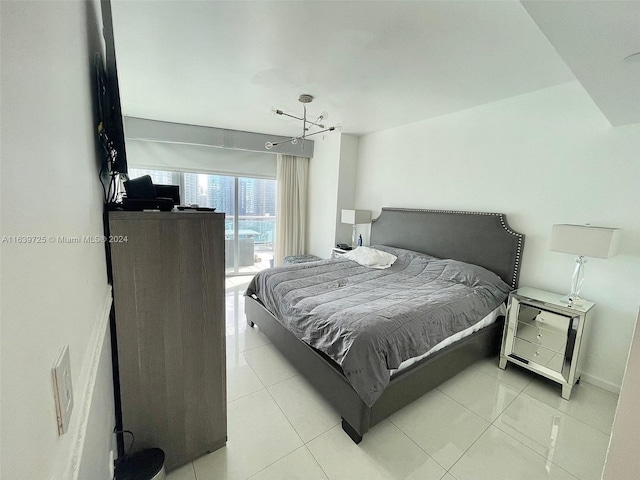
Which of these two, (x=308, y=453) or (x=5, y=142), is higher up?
(x=5, y=142)

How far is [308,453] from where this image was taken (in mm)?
1609

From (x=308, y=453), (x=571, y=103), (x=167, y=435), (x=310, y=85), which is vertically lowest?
(x=308, y=453)

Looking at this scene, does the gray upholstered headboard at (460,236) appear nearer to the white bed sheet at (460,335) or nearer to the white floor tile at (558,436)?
the white bed sheet at (460,335)

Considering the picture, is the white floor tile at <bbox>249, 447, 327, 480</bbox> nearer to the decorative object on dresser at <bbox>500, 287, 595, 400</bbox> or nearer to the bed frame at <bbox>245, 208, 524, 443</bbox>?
the bed frame at <bbox>245, 208, 524, 443</bbox>

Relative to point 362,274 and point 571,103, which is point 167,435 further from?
point 571,103

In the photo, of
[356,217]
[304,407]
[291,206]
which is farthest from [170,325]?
[291,206]

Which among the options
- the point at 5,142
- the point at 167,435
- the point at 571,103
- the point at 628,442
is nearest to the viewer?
the point at 5,142

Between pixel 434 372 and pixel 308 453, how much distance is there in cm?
A: 105

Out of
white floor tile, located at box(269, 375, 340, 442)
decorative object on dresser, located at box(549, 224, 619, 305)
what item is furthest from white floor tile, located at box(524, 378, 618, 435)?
white floor tile, located at box(269, 375, 340, 442)

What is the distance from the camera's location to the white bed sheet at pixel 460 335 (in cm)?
185

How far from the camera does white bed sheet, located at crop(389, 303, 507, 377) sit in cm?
185

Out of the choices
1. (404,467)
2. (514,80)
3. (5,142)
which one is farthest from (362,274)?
(5,142)

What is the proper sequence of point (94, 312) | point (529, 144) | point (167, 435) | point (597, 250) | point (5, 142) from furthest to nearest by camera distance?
point (529, 144) < point (597, 250) < point (167, 435) < point (94, 312) < point (5, 142)

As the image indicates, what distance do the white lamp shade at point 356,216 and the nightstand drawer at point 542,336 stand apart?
93.0 inches
